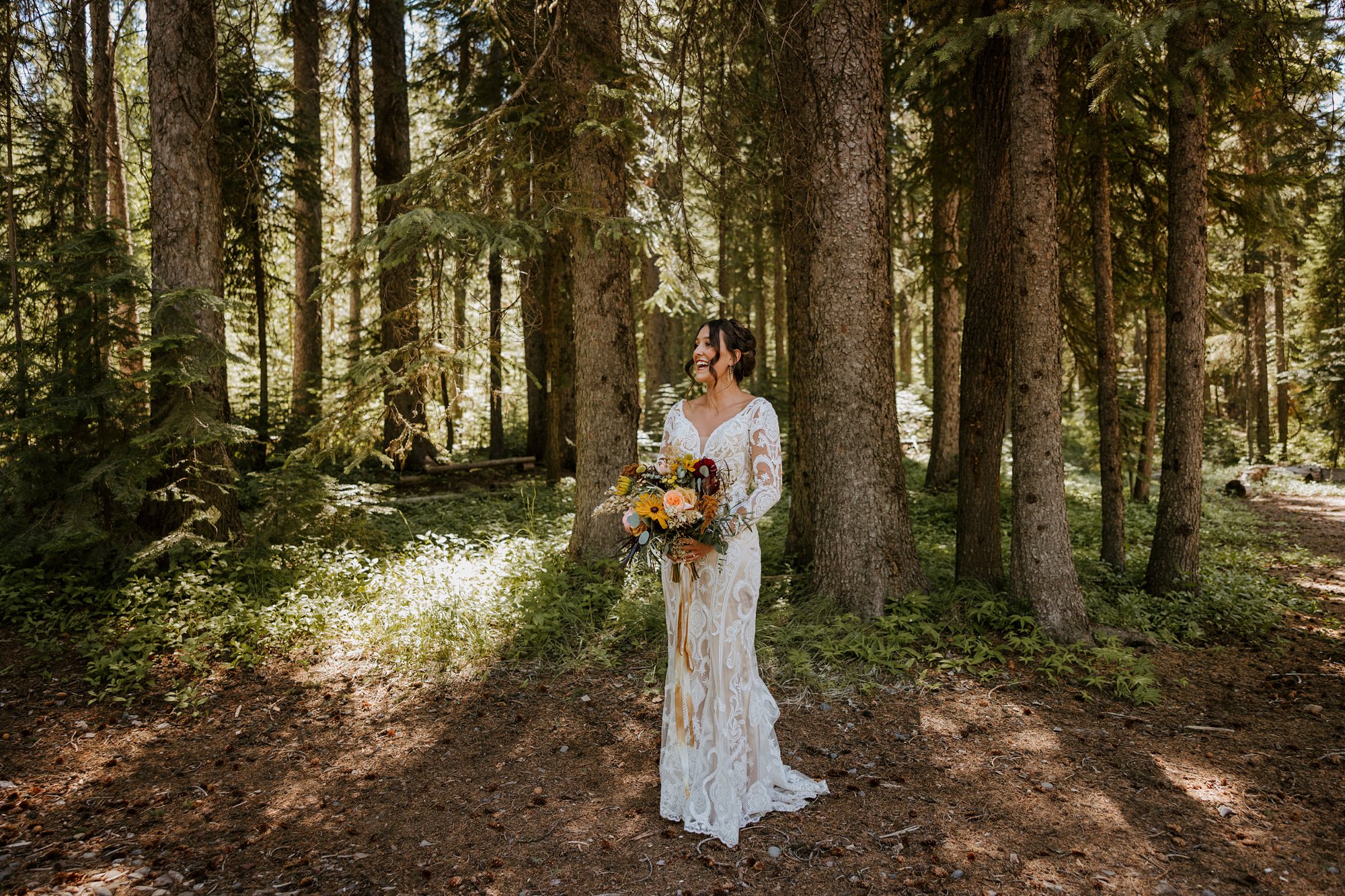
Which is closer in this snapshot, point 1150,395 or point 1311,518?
point 1150,395

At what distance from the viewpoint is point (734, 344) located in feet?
14.1

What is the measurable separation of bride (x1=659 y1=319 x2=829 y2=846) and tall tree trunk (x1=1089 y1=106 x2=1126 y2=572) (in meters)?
5.58

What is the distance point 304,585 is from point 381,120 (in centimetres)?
881

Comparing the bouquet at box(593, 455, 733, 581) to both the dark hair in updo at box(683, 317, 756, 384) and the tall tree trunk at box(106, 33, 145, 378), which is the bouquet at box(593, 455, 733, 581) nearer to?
the dark hair in updo at box(683, 317, 756, 384)

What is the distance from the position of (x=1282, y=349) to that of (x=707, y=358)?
25131 millimetres

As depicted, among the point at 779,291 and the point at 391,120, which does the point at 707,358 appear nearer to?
the point at 391,120

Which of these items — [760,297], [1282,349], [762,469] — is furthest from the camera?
[760,297]

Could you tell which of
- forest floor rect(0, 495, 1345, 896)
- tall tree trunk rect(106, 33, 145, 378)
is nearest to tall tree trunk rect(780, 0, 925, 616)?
forest floor rect(0, 495, 1345, 896)

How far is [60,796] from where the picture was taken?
465cm

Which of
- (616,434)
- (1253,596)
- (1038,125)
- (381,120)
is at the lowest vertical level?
(1253,596)

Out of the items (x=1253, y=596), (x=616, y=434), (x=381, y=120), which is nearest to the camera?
(x=1253, y=596)

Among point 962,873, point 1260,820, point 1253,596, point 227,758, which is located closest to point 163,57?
point 227,758

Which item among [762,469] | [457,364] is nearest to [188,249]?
[457,364]

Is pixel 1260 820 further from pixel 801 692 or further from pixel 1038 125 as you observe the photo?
pixel 1038 125
